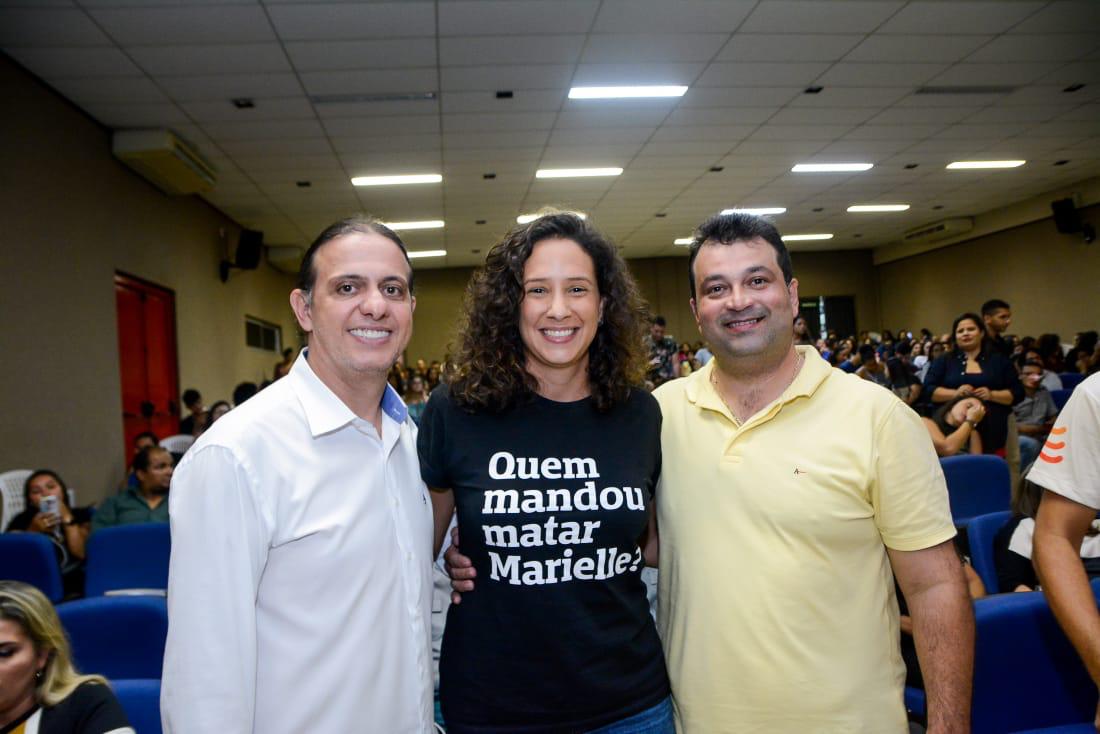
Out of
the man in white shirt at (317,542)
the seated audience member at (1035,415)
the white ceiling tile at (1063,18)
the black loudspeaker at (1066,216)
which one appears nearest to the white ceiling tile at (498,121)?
the white ceiling tile at (1063,18)

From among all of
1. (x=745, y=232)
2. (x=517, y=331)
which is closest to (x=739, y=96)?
(x=745, y=232)

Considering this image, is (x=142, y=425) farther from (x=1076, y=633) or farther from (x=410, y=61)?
(x=1076, y=633)

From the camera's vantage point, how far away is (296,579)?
3.93 ft

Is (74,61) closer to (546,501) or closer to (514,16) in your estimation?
(514,16)

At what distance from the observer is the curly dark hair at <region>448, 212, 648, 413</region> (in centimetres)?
150

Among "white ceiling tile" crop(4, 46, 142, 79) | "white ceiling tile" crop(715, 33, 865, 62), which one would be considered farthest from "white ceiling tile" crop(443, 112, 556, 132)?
"white ceiling tile" crop(4, 46, 142, 79)

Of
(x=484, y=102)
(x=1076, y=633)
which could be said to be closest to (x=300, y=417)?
(x=1076, y=633)

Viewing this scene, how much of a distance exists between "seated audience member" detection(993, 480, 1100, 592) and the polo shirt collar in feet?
2.72

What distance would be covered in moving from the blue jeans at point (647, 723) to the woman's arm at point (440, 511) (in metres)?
0.51

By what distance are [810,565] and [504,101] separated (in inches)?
230

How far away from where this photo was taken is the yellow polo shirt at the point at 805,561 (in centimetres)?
135

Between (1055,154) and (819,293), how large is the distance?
783cm

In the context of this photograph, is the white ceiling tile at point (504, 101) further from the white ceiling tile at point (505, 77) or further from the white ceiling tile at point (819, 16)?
the white ceiling tile at point (819, 16)

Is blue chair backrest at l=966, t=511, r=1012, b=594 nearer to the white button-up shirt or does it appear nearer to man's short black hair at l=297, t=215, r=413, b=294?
the white button-up shirt
